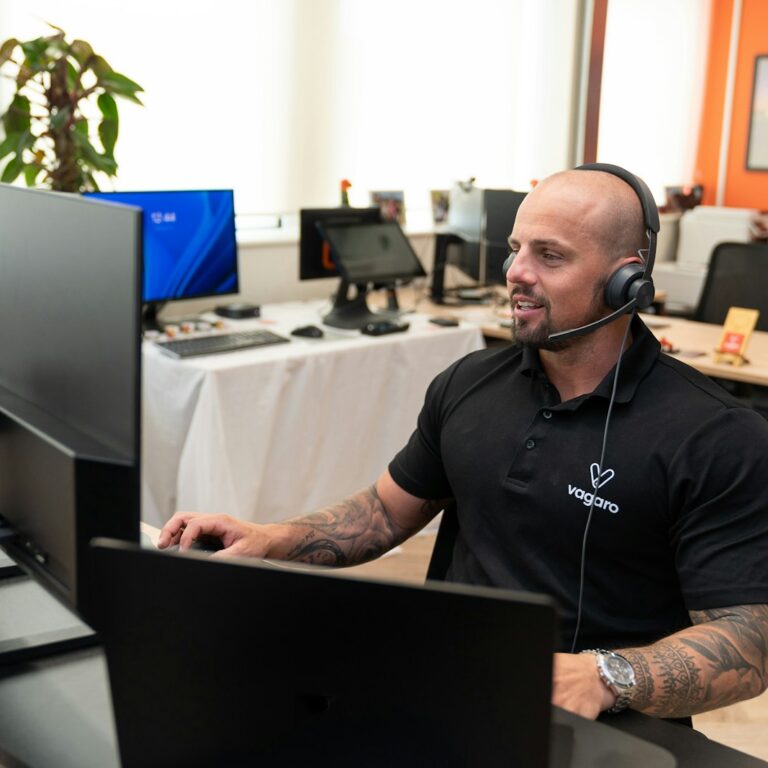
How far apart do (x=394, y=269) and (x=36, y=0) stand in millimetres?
1550

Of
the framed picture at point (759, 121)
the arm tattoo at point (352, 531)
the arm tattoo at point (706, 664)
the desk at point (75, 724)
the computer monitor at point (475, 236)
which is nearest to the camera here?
the desk at point (75, 724)

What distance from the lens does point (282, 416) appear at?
10.5 feet

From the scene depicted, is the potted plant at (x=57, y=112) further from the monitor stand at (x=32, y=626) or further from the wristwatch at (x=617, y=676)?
the wristwatch at (x=617, y=676)

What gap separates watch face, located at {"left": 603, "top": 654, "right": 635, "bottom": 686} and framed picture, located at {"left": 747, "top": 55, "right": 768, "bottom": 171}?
5.86 m

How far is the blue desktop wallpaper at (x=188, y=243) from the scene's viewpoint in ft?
10.4

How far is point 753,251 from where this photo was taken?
12.4 feet

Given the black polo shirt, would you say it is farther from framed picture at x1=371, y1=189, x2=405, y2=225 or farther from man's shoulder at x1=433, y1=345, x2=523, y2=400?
framed picture at x1=371, y1=189, x2=405, y2=225

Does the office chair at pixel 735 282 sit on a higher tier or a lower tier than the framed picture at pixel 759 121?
lower

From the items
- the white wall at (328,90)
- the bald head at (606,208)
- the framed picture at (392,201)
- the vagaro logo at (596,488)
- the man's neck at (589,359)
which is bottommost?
the vagaro logo at (596,488)

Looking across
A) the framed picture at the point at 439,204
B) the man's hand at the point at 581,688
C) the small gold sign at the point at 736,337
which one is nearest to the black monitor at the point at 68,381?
the man's hand at the point at 581,688

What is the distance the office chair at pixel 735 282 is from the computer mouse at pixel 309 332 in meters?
1.56

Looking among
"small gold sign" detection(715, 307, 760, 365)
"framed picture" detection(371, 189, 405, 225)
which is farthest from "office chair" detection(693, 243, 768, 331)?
"framed picture" detection(371, 189, 405, 225)

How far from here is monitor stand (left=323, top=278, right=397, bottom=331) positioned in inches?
140

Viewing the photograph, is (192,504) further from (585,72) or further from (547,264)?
(585,72)
